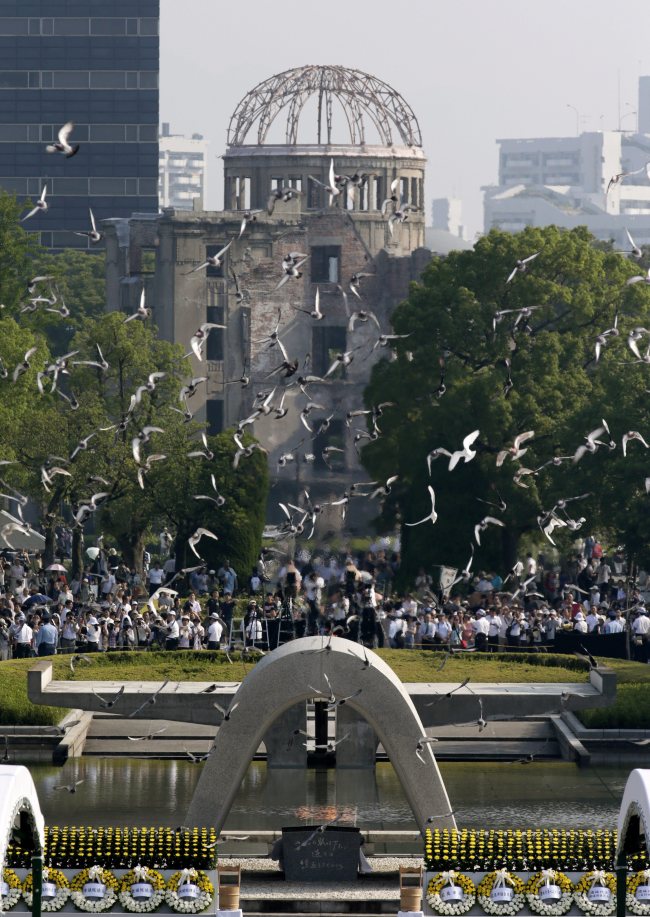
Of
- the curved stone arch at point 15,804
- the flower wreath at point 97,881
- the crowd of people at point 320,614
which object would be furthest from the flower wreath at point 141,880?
the crowd of people at point 320,614

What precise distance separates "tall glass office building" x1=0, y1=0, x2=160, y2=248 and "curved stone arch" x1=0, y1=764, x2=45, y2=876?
126m

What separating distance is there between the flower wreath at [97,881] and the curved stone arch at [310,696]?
16.1 feet

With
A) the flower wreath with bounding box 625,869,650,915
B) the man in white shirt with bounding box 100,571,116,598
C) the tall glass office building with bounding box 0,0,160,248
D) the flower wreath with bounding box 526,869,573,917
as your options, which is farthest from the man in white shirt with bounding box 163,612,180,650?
the tall glass office building with bounding box 0,0,160,248

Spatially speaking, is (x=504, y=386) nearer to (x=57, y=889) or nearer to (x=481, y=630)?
(x=481, y=630)

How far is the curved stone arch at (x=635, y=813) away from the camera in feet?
85.4

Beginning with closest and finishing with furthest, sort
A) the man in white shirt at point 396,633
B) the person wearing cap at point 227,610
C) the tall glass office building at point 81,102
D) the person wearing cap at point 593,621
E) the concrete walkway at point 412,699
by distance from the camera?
the concrete walkway at point 412,699, the man in white shirt at point 396,633, the person wearing cap at point 593,621, the person wearing cap at point 227,610, the tall glass office building at point 81,102

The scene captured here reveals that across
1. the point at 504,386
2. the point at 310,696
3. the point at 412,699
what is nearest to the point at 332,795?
the point at 412,699

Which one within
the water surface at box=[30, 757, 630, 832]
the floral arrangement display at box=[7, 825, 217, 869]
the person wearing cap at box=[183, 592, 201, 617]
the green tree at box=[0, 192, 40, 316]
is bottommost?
the water surface at box=[30, 757, 630, 832]

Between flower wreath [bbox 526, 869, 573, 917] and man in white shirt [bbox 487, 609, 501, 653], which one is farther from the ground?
man in white shirt [bbox 487, 609, 501, 653]

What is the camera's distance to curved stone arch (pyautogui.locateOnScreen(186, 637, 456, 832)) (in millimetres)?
33438

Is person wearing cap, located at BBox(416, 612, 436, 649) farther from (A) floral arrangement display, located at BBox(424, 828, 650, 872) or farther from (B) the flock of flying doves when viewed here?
(A) floral arrangement display, located at BBox(424, 828, 650, 872)

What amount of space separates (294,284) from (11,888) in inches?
2606

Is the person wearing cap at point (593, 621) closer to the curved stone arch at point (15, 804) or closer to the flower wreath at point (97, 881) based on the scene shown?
the flower wreath at point (97, 881)

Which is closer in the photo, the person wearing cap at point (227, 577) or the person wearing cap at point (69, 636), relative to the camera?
the person wearing cap at point (69, 636)
